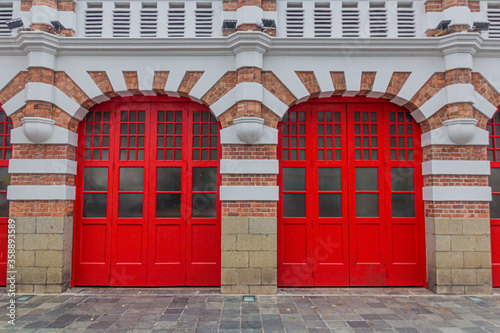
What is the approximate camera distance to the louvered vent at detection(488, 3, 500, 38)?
610 centimetres

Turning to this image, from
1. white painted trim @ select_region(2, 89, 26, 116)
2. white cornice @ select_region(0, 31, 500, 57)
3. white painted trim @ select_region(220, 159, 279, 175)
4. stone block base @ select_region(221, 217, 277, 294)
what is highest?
white cornice @ select_region(0, 31, 500, 57)

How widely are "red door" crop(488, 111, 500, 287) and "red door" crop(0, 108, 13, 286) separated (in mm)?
9419

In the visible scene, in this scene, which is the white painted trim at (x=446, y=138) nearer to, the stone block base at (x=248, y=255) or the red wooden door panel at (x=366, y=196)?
the red wooden door panel at (x=366, y=196)

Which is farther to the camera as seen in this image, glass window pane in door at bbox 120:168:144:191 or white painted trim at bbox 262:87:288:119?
glass window pane in door at bbox 120:168:144:191

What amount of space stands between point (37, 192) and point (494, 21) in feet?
30.4

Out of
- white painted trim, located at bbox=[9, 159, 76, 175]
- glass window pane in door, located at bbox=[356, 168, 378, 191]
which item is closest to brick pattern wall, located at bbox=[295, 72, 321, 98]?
glass window pane in door, located at bbox=[356, 168, 378, 191]

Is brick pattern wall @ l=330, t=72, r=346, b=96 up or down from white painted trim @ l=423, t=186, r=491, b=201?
up

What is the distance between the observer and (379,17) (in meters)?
6.18

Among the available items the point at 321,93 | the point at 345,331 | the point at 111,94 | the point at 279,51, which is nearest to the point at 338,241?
the point at 345,331

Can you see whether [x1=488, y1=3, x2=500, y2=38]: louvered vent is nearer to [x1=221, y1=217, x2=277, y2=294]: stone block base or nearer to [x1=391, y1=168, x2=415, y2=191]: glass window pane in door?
[x1=391, y1=168, x2=415, y2=191]: glass window pane in door

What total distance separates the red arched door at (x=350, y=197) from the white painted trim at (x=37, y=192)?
13.6ft

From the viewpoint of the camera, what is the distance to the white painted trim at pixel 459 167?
5789 millimetres

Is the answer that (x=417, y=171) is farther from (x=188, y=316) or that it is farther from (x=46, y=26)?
(x=46, y=26)

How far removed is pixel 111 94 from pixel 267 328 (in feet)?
16.4
